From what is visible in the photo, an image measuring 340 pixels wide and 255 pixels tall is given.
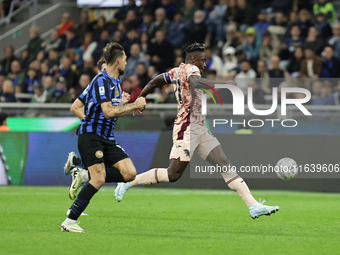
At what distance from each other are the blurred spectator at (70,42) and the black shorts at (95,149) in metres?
13.4

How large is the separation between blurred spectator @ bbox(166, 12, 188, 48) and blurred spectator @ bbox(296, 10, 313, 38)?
3546 millimetres

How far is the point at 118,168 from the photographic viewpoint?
7176mm

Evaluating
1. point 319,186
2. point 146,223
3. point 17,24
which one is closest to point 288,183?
point 319,186

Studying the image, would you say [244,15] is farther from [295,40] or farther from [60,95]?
[60,95]

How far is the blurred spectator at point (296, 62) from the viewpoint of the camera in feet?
50.6

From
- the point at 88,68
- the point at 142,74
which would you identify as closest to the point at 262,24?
the point at 142,74

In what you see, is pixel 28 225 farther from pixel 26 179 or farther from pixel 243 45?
pixel 243 45

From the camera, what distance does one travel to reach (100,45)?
19109 millimetres

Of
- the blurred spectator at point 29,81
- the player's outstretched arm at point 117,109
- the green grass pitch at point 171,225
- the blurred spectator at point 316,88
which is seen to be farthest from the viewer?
the blurred spectator at point 29,81

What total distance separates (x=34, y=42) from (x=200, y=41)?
253 inches

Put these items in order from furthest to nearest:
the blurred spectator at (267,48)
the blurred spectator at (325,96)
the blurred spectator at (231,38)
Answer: the blurred spectator at (231,38), the blurred spectator at (267,48), the blurred spectator at (325,96)

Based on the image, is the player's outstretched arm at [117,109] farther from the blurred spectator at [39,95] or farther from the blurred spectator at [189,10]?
the blurred spectator at [189,10]

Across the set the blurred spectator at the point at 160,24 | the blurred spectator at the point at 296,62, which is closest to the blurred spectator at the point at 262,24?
the blurred spectator at the point at 296,62

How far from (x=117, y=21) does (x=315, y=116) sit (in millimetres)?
9735
